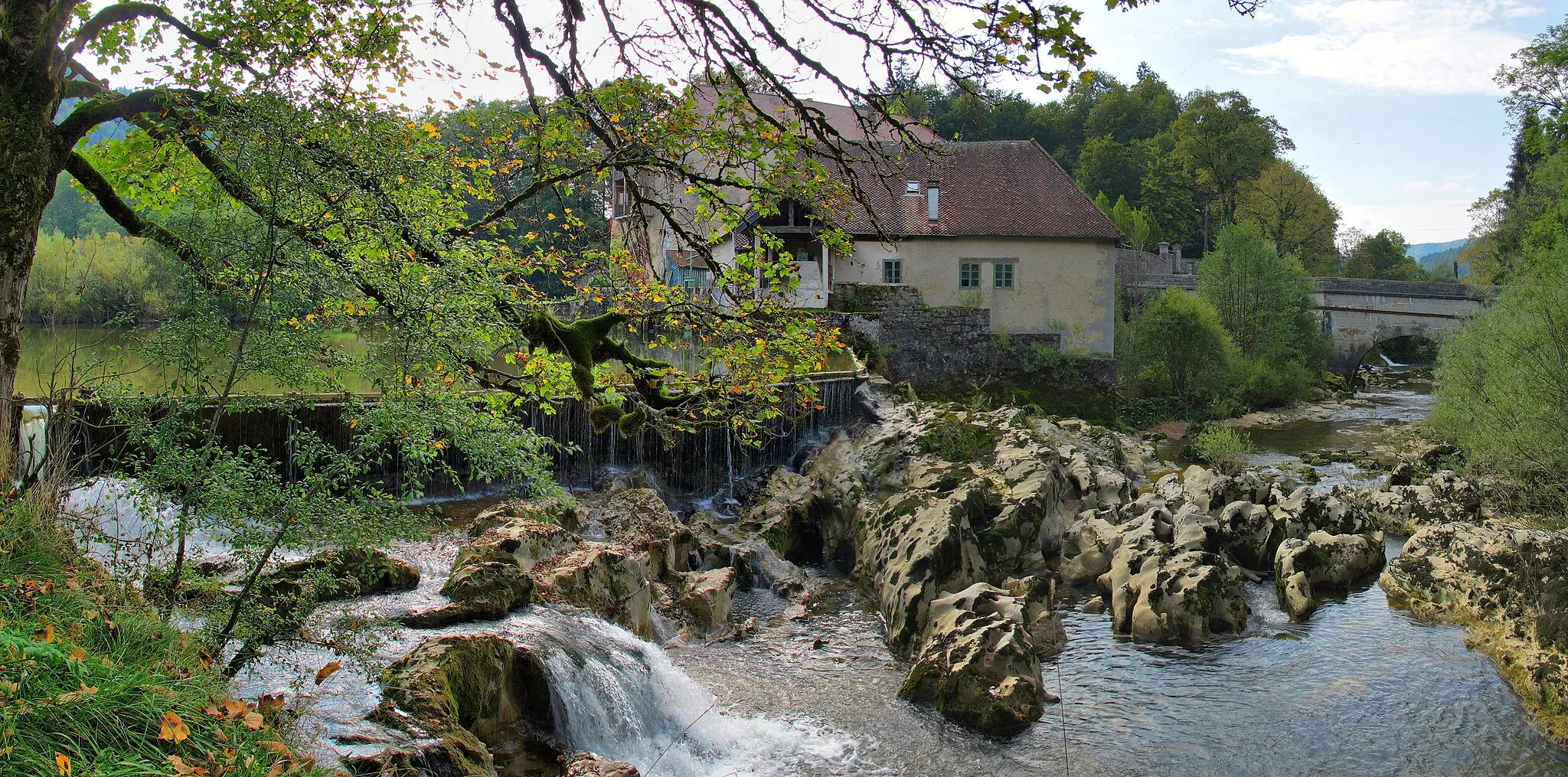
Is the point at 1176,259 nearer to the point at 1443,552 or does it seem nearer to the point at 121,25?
the point at 1443,552

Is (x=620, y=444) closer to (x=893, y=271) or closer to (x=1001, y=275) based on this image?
(x=893, y=271)

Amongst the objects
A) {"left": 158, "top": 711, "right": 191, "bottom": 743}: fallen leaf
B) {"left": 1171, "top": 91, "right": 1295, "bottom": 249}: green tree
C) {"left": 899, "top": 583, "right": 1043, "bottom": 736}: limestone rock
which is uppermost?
{"left": 1171, "top": 91, "right": 1295, "bottom": 249}: green tree

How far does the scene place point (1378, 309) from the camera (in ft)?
134

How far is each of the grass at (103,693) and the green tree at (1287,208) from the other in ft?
179

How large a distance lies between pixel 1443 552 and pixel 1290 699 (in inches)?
209

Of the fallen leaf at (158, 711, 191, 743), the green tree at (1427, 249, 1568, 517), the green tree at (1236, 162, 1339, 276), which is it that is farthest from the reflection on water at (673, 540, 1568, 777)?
the green tree at (1236, 162, 1339, 276)

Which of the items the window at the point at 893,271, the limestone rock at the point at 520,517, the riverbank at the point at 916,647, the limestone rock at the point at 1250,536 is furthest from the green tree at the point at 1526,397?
the window at the point at 893,271

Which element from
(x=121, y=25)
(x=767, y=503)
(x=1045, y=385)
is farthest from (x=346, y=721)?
(x=1045, y=385)

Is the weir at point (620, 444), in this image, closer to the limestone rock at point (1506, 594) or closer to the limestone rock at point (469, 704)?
the limestone rock at point (469, 704)

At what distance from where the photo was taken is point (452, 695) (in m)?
7.38

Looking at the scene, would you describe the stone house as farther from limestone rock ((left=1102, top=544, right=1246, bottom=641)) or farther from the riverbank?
limestone rock ((left=1102, top=544, right=1246, bottom=641))

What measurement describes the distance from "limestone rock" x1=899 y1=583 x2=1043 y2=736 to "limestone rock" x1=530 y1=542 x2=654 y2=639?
2.99 metres

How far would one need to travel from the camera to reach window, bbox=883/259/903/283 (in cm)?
3134

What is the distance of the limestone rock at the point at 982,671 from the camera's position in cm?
960
